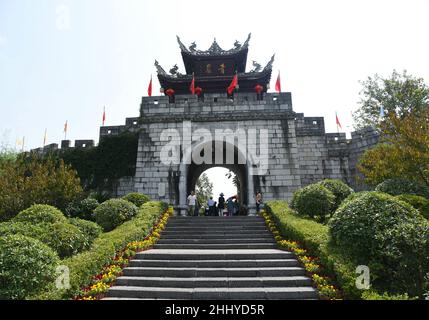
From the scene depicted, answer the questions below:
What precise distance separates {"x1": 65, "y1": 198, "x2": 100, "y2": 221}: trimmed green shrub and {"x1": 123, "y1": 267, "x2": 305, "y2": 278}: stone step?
6.31m

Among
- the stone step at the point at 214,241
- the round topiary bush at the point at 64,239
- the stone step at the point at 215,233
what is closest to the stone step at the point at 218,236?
the stone step at the point at 215,233

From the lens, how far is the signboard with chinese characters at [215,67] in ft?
72.2

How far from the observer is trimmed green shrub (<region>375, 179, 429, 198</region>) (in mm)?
9680

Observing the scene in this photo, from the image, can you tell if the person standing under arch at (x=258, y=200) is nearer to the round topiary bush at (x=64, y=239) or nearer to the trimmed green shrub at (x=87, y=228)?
the trimmed green shrub at (x=87, y=228)

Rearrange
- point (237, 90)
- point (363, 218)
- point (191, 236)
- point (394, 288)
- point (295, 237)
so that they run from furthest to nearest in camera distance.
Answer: point (237, 90) → point (191, 236) → point (295, 237) → point (363, 218) → point (394, 288)

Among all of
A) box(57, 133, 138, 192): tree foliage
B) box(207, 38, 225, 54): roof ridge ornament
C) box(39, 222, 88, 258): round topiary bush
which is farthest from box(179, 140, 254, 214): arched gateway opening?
box(207, 38, 225, 54): roof ridge ornament

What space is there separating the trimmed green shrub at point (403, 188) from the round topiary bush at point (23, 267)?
9619mm

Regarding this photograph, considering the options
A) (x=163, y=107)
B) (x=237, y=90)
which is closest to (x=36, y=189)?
(x=163, y=107)

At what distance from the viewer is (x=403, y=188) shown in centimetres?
978

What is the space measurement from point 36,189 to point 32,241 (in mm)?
7742

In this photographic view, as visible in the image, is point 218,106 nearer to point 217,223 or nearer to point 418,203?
point 217,223

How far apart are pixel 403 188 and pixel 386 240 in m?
4.47

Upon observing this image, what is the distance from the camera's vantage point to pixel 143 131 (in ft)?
51.7

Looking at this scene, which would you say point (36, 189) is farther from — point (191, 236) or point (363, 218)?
point (363, 218)
